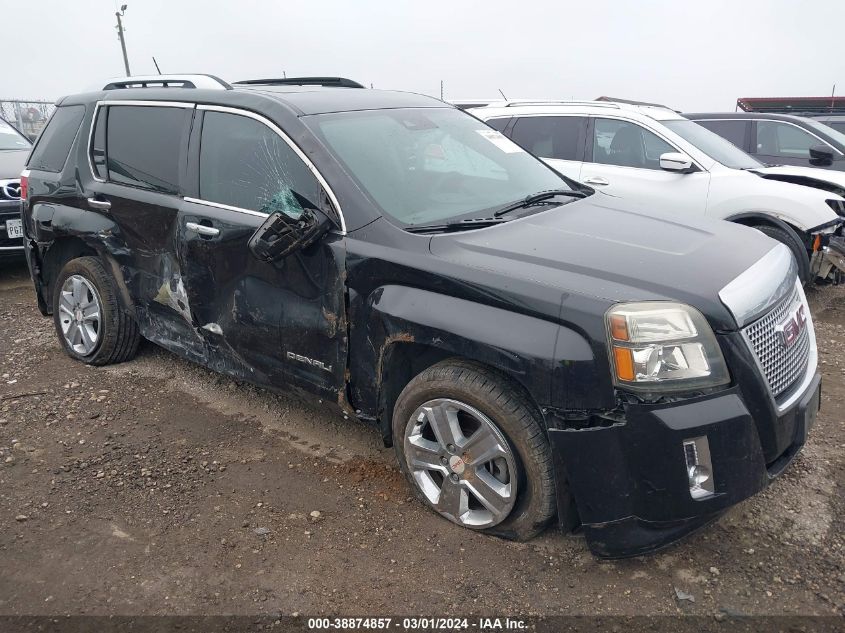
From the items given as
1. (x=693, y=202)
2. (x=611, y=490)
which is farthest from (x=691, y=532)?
(x=693, y=202)

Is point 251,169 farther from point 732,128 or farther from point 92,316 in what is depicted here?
point 732,128

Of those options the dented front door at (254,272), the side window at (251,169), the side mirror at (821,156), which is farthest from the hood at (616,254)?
the side mirror at (821,156)

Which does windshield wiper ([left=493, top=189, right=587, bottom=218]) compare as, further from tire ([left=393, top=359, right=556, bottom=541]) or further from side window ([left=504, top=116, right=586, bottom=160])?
side window ([left=504, top=116, right=586, bottom=160])

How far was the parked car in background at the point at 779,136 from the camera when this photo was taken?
27.8ft

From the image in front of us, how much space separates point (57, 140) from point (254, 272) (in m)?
2.29

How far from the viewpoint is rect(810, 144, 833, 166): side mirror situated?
8.07 m

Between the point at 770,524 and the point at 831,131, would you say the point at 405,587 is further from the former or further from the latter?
the point at 831,131

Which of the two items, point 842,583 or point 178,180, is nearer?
point 842,583

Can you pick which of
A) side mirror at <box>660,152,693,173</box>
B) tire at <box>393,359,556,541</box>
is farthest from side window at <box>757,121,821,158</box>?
tire at <box>393,359,556,541</box>

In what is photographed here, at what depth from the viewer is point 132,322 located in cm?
459

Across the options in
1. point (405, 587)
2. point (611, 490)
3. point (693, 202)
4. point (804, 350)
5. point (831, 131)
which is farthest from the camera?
point (831, 131)

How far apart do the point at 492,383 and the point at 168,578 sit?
1507 mm

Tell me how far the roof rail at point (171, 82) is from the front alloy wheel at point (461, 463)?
224cm

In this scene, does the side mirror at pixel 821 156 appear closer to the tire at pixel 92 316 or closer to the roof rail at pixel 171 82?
the roof rail at pixel 171 82
